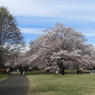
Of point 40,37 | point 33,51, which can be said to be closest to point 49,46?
point 40,37

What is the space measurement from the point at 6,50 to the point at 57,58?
11011mm

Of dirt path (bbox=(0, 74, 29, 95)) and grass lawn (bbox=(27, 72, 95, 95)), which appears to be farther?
dirt path (bbox=(0, 74, 29, 95))

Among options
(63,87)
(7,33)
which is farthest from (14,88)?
(7,33)

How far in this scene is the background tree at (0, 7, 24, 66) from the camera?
2914cm

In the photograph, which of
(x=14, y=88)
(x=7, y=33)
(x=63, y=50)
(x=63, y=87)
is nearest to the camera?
(x=63, y=87)

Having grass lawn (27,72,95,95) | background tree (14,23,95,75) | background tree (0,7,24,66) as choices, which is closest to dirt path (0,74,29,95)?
grass lawn (27,72,95,95)

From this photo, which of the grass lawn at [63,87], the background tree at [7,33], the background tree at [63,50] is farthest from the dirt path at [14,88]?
the background tree at [63,50]

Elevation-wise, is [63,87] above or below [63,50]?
below

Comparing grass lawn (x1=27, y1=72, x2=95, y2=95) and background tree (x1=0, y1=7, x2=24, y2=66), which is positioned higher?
background tree (x1=0, y1=7, x2=24, y2=66)

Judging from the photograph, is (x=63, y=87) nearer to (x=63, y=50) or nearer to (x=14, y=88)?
(x=14, y=88)

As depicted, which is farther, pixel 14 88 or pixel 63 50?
pixel 63 50

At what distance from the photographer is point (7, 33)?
30594mm

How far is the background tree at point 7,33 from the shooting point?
2914 cm

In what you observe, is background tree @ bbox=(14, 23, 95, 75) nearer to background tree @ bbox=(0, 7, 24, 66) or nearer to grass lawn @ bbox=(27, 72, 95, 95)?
background tree @ bbox=(0, 7, 24, 66)
